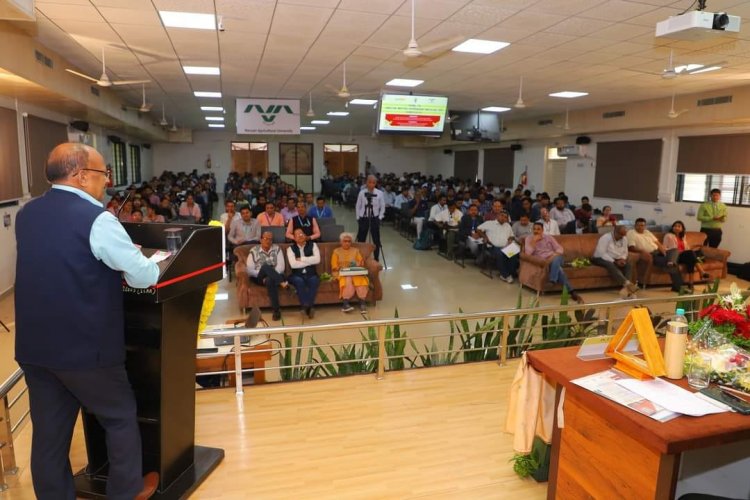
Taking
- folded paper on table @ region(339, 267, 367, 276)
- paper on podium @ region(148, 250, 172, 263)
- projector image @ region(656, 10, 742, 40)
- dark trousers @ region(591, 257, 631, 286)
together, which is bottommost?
dark trousers @ region(591, 257, 631, 286)

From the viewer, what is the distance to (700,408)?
5.74 ft

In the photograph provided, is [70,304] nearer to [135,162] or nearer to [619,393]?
[619,393]

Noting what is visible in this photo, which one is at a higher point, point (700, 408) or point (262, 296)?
point (700, 408)

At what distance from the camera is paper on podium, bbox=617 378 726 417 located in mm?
1739

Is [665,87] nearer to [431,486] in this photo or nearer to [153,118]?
[431,486]

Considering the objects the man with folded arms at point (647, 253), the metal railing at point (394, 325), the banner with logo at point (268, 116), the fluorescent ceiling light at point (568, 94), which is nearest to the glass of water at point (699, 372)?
the metal railing at point (394, 325)

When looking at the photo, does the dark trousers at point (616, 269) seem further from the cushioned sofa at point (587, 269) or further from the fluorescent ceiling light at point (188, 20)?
the fluorescent ceiling light at point (188, 20)

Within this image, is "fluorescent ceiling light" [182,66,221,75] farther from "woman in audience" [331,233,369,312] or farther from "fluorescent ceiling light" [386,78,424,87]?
"woman in audience" [331,233,369,312]

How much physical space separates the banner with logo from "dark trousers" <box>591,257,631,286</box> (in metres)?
6.08

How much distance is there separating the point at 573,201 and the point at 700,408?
1298cm

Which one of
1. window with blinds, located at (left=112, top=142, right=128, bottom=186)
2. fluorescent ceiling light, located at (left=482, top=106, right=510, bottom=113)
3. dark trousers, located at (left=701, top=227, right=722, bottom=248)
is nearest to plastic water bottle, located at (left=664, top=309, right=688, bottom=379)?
dark trousers, located at (left=701, top=227, right=722, bottom=248)

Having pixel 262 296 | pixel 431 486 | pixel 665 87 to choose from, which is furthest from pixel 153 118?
pixel 431 486

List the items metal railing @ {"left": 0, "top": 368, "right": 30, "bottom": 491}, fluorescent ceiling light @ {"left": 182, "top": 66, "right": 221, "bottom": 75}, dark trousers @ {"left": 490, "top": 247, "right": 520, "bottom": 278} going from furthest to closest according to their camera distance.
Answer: dark trousers @ {"left": 490, "top": 247, "right": 520, "bottom": 278}
fluorescent ceiling light @ {"left": 182, "top": 66, "right": 221, "bottom": 75}
metal railing @ {"left": 0, "top": 368, "right": 30, "bottom": 491}

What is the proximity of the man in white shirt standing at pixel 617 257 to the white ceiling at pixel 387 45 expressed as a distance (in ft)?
7.95
